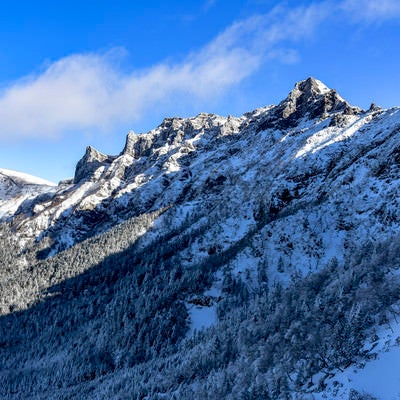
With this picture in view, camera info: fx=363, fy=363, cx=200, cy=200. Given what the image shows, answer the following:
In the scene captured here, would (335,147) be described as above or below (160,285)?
above

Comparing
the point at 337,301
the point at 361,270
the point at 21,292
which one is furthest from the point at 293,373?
the point at 21,292

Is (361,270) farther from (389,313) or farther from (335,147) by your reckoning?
(335,147)

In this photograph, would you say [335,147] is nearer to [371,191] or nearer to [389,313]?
[371,191]

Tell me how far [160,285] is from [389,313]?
350 feet

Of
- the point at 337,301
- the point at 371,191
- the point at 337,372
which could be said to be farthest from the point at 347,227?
the point at 337,372

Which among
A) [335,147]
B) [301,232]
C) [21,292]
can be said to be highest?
[335,147]

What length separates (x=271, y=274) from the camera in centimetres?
→ 11856

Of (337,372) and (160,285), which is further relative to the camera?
(160,285)

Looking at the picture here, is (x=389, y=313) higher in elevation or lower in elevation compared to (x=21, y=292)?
lower

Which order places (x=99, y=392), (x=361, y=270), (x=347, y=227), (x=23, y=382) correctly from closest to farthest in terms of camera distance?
(x=361, y=270) < (x=99, y=392) < (x=347, y=227) < (x=23, y=382)

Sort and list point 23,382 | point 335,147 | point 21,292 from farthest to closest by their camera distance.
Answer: point 21,292
point 335,147
point 23,382

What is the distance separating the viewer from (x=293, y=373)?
121 feet

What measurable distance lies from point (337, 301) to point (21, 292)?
7326 inches

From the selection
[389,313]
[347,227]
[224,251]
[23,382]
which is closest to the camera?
[389,313]
